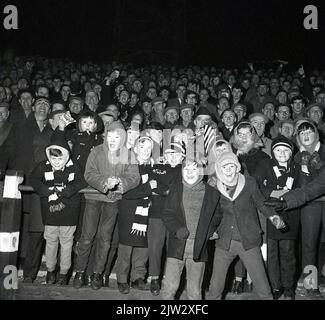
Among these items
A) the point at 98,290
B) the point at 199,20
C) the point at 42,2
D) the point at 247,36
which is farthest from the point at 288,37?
the point at 98,290

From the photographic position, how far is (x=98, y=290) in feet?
14.8

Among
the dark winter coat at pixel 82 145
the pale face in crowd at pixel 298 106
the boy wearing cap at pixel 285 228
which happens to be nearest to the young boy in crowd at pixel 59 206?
the dark winter coat at pixel 82 145

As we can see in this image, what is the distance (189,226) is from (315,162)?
73.2 inches

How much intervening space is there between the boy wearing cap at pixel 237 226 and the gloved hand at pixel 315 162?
1052 millimetres

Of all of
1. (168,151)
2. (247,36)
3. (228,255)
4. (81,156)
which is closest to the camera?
(228,255)

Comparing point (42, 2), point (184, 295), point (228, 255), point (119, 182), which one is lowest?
point (184, 295)

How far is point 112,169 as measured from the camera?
473 centimetres

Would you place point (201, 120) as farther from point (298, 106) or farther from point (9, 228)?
point (9, 228)

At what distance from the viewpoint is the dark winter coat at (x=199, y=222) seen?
392 cm

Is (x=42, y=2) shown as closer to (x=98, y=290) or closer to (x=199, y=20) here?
(x=199, y=20)

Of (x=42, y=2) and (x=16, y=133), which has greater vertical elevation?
(x=42, y=2)

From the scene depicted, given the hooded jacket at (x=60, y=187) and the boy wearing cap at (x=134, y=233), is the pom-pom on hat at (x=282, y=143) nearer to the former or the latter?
the boy wearing cap at (x=134, y=233)

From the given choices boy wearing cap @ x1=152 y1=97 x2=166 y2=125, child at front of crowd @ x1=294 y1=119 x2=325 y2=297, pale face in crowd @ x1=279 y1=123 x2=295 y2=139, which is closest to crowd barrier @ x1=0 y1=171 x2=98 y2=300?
child at front of crowd @ x1=294 y1=119 x2=325 y2=297

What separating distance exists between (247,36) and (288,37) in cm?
241
